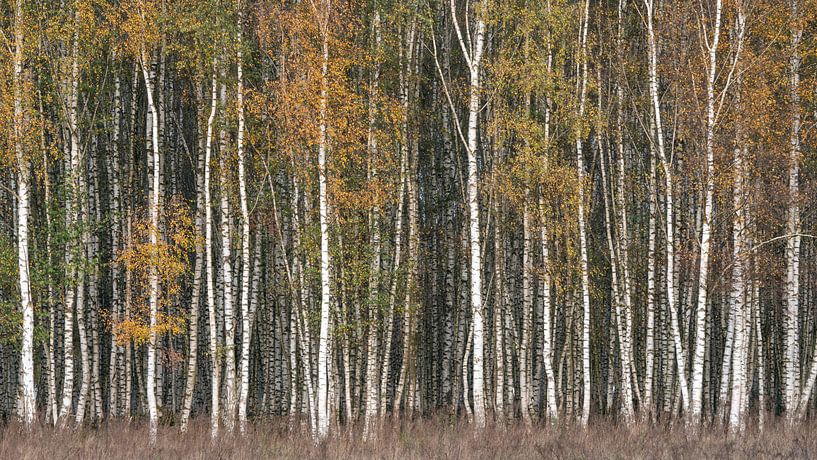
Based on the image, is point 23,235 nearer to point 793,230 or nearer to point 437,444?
point 437,444

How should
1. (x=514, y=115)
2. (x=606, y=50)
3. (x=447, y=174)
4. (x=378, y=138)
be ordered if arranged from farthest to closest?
(x=447, y=174) < (x=606, y=50) < (x=514, y=115) < (x=378, y=138)

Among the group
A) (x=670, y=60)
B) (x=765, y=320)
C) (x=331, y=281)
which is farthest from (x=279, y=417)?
(x=765, y=320)

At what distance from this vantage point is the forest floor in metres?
13.3

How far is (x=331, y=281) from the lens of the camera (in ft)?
64.2

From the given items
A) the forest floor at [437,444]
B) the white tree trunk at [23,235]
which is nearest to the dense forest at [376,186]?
the white tree trunk at [23,235]

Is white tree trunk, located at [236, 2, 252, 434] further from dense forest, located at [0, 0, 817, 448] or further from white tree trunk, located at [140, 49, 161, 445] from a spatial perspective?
white tree trunk, located at [140, 49, 161, 445]

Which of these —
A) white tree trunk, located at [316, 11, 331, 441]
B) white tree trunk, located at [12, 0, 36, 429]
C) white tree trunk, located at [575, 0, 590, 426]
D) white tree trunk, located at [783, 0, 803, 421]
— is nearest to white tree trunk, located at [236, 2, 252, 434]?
white tree trunk, located at [316, 11, 331, 441]

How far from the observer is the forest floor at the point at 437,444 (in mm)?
13336

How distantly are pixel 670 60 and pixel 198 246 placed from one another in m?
10.9

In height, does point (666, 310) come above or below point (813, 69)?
below

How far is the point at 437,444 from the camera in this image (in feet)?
49.2

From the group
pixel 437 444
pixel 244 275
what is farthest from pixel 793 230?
pixel 244 275

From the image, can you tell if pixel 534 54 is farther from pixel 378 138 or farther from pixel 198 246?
pixel 198 246

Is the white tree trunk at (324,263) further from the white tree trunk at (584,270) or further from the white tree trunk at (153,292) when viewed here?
the white tree trunk at (584,270)
